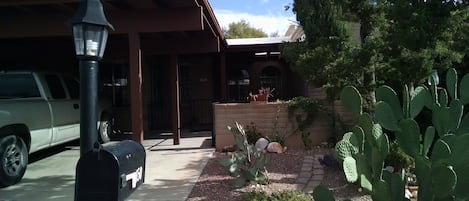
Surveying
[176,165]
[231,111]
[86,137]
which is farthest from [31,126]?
[86,137]

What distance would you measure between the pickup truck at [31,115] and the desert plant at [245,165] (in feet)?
10.5

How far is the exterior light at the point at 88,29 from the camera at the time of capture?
13.0ft

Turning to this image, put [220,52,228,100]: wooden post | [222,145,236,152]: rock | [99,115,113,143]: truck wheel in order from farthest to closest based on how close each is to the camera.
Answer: [220,52,228,100]: wooden post, [99,115,113,143]: truck wheel, [222,145,236,152]: rock

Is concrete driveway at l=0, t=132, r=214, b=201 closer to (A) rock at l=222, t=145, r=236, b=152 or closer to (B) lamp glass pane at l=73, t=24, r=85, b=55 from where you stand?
(A) rock at l=222, t=145, r=236, b=152

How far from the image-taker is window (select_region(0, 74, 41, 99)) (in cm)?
858

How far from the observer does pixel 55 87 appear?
9.34 m

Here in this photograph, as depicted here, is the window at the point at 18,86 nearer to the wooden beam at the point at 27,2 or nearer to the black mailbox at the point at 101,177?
the wooden beam at the point at 27,2

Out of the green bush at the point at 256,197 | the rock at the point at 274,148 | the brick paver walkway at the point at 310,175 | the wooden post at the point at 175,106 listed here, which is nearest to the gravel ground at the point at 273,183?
the brick paver walkway at the point at 310,175

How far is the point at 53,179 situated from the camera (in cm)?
767

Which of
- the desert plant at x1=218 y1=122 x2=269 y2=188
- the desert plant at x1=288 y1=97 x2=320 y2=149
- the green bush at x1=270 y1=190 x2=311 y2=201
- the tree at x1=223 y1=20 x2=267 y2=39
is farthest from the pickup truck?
the tree at x1=223 y1=20 x2=267 y2=39

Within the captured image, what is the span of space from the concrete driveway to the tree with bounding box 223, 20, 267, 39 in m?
42.5

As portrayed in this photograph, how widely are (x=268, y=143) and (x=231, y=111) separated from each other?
3.46 feet

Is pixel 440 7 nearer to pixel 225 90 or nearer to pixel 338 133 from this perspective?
pixel 338 133

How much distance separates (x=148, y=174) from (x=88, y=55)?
4125 millimetres
